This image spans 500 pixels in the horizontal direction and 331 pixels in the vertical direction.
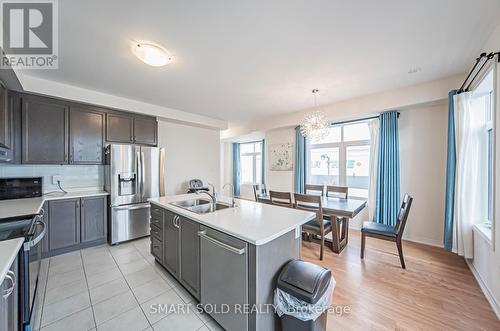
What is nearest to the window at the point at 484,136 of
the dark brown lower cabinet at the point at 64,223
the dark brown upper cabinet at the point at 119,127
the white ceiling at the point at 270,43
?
the white ceiling at the point at 270,43

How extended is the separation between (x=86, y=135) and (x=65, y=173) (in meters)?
0.78

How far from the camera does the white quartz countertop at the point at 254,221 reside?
51.4 inches

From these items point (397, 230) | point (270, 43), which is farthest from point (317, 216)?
point (270, 43)

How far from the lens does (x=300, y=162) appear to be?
4.74m

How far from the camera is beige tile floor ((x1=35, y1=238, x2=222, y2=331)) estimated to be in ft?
5.22

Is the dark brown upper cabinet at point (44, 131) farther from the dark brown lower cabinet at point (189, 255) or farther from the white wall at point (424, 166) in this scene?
the white wall at point (424, 166)

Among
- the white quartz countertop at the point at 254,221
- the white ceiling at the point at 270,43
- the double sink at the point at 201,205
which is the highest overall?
the white ceiling at the point at 270,43

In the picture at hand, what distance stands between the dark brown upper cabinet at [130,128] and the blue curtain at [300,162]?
3.42 m

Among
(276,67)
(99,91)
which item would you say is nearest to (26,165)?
(99,91)

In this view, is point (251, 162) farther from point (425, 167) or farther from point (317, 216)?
point (425, 167)

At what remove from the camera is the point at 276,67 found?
2.53 meters

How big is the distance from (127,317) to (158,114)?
354cm

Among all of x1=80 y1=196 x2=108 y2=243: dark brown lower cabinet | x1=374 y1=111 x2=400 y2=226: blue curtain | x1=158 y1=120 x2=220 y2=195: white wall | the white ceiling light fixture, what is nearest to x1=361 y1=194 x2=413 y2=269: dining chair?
x1=374 y1=111 x2=400 y2=226: blue curtain

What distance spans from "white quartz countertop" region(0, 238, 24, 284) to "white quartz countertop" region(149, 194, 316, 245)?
1.03 metres
